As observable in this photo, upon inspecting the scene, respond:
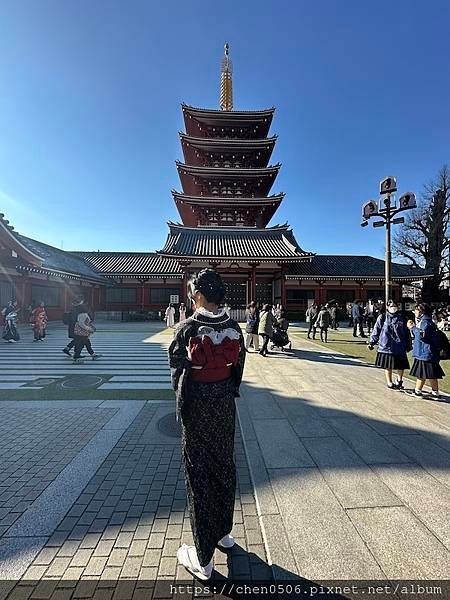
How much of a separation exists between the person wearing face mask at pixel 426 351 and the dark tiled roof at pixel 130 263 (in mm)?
21671

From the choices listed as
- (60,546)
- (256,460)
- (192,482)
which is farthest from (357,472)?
(60,546)

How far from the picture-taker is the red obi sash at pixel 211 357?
1.92 meters

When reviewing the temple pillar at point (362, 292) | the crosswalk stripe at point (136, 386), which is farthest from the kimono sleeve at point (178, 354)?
the temple pillar at point (362, 292)

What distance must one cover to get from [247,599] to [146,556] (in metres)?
0.73

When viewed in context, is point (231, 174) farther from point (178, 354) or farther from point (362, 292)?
point (178, 354)

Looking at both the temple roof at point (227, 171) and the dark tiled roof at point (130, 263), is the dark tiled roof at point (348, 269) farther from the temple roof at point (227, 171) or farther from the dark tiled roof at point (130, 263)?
the dark tiled roof at point (130, 263)

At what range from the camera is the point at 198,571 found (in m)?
1.92

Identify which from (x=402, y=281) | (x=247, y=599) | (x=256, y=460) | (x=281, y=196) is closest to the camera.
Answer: (x=247, y=599)

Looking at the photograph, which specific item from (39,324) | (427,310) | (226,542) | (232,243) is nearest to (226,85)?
(232,243)

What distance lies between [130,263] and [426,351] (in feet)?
87.3

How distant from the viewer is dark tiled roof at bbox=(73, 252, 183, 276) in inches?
1035

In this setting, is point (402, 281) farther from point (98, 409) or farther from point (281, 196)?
point (98, 409)

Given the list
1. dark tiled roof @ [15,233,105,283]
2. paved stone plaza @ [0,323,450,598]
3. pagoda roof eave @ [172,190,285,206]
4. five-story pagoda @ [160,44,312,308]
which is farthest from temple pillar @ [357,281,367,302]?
paved stone plaza @ [0,323,450,598]

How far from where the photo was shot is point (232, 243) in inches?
874
